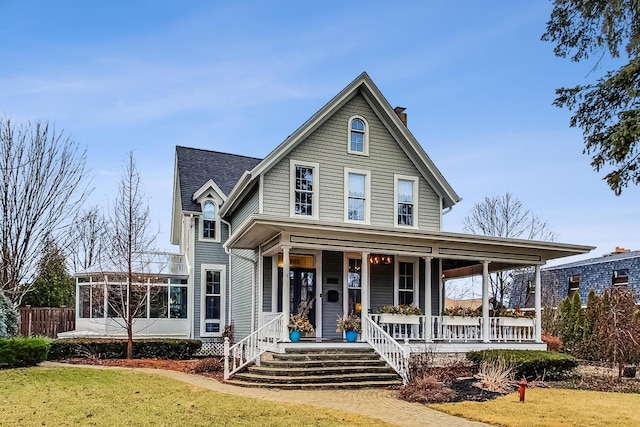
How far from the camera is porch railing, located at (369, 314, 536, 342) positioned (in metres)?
15.4

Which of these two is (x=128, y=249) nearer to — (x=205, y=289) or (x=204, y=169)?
(x=205, y=289)

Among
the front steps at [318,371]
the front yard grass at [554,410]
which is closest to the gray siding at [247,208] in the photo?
the front steps at [318,371]

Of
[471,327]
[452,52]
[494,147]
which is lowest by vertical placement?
[471,327]

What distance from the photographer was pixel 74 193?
20.6 meters

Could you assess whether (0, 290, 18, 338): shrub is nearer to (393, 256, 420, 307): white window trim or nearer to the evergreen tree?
the evergreen tree

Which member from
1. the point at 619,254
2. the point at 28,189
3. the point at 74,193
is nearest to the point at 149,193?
the point at 74,193

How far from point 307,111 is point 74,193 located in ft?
30.9

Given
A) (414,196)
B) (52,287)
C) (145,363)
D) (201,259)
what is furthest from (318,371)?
(52,287)

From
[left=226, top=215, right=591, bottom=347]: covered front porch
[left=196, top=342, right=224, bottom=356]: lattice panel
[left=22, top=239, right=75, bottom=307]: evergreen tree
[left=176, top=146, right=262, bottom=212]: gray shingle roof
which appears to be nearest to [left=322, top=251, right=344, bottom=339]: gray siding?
[left=226, top=215, right=591, bottom=347]: covered front porch

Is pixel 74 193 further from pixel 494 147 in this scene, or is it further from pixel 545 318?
pixel 545 318

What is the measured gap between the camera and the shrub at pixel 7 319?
48.4 feet

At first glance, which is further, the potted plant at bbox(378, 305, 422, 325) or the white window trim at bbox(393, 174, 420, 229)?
the white window trim at bbox(393, 174, 420, 229)

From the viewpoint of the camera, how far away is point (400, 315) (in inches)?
586

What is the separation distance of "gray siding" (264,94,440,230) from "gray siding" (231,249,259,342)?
9.11ft
